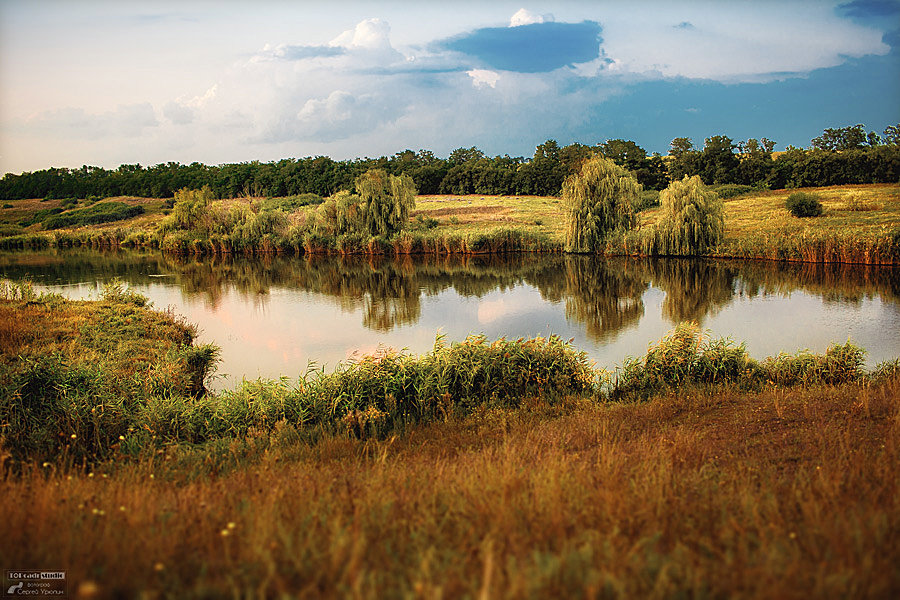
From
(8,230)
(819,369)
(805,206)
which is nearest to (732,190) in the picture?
(805,206)

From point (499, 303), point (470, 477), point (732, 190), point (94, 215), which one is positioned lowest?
point (499, 303)

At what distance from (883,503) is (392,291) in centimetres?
2431

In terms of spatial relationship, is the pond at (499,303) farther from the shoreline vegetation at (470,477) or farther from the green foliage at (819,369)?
the shoreline vegetation at (470,477)

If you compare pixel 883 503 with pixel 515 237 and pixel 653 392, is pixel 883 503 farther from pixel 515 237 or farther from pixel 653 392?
pixel 515 237

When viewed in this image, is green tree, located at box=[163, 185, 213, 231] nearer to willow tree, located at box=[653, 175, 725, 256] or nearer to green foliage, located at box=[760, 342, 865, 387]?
willow tree, located at box=[653, 175, 725, 256]

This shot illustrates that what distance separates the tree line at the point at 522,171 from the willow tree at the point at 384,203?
19.1 metres

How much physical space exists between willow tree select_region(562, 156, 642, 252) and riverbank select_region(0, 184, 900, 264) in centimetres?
143

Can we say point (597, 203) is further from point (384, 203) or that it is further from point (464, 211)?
point (464, 211)

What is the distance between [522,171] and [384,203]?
39.9m

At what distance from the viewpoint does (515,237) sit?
4522cm

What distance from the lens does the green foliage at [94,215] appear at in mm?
74938

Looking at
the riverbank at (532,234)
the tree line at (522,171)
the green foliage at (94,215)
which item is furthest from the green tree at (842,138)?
the green foliage at (94,215)

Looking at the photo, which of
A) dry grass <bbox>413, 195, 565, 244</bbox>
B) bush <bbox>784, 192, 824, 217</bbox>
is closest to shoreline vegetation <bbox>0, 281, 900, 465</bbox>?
dry grass <bbox>413, 195, 565, 244</bbox>

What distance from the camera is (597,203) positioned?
39.4 metres
